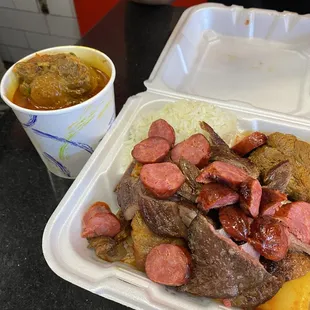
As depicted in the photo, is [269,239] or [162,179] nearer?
[269,239]

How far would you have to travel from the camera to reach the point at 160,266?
1.11 meters

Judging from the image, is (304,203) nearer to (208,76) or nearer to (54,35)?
(208,76)

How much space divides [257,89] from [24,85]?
120 cm

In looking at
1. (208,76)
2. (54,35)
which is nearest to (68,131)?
(208,76)

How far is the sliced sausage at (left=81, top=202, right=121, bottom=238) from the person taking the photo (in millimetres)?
1257

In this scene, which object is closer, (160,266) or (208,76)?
(160,266)

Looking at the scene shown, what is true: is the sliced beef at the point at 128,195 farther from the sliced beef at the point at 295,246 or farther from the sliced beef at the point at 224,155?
the sliced beef at the point at 295,246

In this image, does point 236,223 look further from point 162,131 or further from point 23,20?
point 23,20

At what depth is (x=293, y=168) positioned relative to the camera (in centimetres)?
136

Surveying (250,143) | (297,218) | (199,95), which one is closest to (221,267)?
(297,218)

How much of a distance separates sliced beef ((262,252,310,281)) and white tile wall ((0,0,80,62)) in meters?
3.01

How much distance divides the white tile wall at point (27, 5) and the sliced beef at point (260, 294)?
331cm

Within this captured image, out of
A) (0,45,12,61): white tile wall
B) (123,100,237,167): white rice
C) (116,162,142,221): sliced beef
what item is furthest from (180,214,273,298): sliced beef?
(0,45,12,61): white tile wall

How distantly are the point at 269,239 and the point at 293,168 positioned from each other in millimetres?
385
